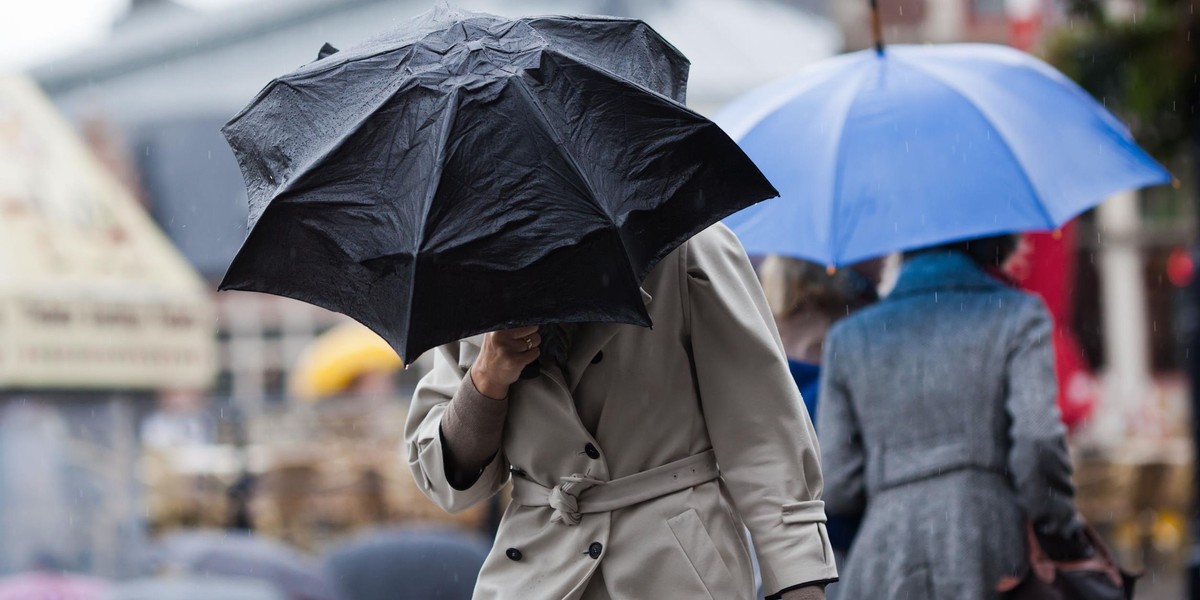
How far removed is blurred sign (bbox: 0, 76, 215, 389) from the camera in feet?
22.9

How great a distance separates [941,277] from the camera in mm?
3938

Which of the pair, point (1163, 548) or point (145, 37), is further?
point (145, 37)

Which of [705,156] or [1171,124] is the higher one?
[705,156]

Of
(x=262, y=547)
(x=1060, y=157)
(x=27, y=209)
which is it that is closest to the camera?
(x=1060, y=157)

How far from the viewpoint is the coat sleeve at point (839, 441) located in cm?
387

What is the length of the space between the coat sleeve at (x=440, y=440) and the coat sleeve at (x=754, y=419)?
432mm

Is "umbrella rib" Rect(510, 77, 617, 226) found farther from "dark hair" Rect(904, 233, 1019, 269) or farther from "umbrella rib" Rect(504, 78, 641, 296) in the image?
"dark hair" Rect(904, 233, 1019, 269)

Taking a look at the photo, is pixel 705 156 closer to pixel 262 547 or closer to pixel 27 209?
pixel 262 547

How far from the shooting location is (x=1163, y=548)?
594 inches

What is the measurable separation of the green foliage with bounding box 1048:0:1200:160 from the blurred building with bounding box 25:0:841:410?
572 inches

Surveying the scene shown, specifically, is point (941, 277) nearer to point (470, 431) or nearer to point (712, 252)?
point (712, 252)

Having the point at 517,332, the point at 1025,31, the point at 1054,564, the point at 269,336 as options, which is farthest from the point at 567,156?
the point at 269,336

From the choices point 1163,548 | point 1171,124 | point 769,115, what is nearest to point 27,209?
point 769,115

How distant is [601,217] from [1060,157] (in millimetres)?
2086
